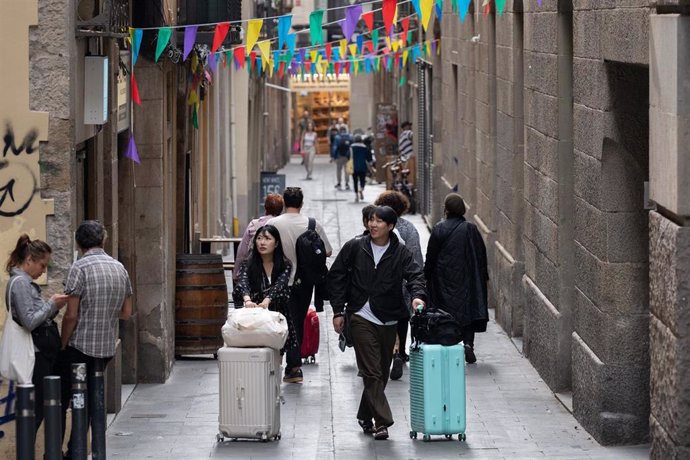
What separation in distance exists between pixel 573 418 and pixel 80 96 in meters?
4.61

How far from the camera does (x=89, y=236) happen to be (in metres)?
10.3

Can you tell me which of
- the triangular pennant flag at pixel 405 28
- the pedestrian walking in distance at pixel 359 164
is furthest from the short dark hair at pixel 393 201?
the pedestrian walking in distance at pixel 359 164

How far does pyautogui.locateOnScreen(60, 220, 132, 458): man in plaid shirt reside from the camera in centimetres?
1020

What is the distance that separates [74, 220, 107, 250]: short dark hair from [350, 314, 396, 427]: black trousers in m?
2.24

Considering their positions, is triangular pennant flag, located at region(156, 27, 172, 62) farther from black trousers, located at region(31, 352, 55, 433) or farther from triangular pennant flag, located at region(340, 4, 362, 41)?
black trousers, located at region(31, 352, 55, 433)

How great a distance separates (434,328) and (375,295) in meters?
0.49

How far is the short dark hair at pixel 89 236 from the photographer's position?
10296 mm

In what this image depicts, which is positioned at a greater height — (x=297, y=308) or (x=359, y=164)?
(x=359, y=164)

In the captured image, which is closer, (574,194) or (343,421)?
(343,421)

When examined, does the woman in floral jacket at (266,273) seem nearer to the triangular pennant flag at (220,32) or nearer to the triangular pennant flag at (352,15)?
the triangular pennant flag at (352,15)

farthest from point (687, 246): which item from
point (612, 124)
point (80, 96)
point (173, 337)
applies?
point (173, 337)

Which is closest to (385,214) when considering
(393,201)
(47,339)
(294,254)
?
(393,201)

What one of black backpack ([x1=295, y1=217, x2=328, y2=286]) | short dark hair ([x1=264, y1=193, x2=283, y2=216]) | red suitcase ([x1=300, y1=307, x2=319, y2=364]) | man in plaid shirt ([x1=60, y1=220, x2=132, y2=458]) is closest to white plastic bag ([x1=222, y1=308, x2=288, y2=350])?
man in plaid shirt ([x1=60, y1=220, x2=132, y2=458])

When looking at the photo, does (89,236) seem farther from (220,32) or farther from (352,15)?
(220,32)
